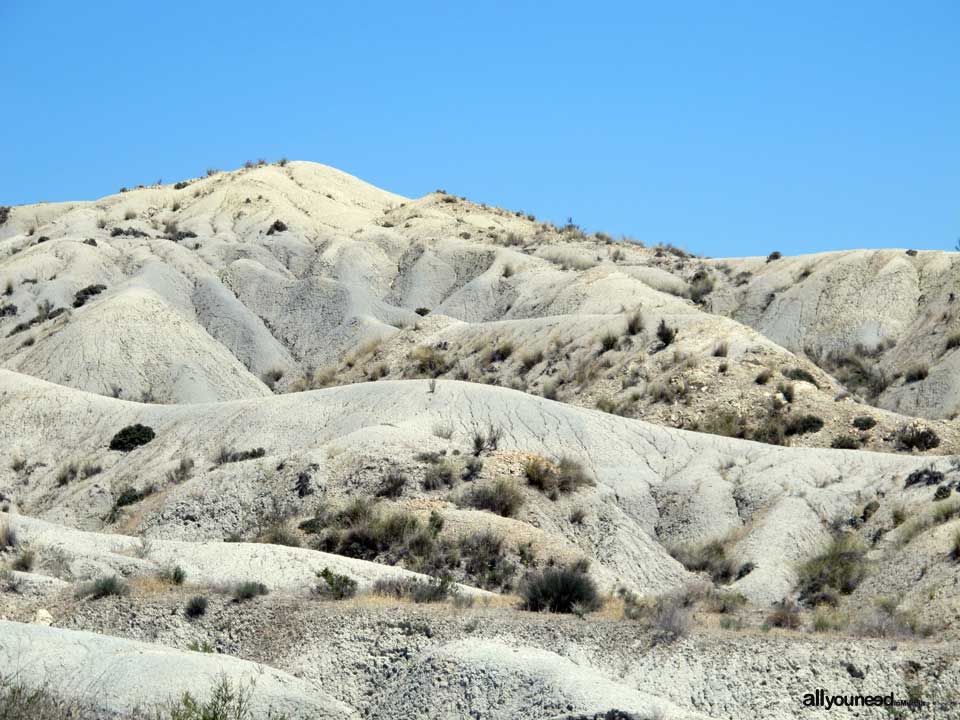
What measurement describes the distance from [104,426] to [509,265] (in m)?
33.6

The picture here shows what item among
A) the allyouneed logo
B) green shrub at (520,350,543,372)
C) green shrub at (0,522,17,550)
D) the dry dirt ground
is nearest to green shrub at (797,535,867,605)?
the dry dirt ground

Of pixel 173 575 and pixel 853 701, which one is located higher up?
pixel 173 575

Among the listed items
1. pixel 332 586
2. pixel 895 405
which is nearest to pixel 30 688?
pixel 332 586

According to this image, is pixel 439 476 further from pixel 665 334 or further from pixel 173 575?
pixel 665 334

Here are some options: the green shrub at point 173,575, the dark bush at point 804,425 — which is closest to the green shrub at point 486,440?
the dark bush at point 804,425

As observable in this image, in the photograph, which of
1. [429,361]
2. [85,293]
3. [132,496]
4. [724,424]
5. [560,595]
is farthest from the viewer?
[85,293]

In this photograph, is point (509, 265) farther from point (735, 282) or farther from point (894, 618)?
point (894, 618)

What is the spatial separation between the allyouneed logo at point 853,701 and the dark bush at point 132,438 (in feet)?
95.5

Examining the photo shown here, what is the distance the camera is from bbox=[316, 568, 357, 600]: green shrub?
21577mm

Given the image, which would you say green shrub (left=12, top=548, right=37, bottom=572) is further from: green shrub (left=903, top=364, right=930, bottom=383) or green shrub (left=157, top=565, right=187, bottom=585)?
green shrub (left=903, top=364, right=930, bottom=383)

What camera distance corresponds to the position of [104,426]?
45438 millimetres

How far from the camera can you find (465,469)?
3394 centimetres

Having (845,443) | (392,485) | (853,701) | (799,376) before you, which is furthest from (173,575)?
(799,376)

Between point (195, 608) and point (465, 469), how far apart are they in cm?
1426
